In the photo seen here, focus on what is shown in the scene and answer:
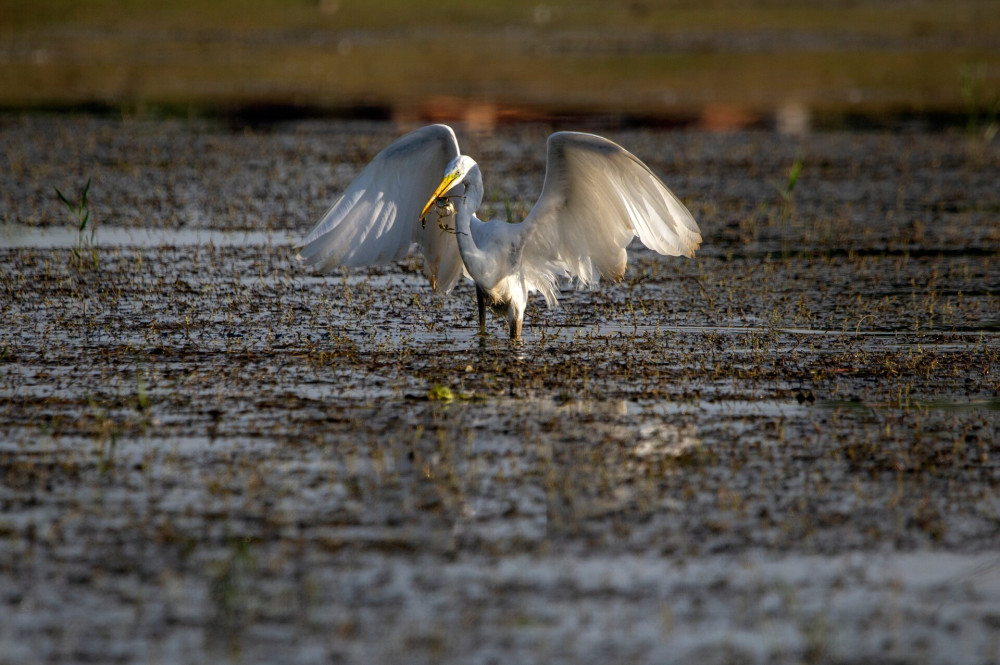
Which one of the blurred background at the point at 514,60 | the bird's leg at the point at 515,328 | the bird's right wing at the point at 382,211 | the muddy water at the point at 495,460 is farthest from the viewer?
the blurred background at the point at 514,60

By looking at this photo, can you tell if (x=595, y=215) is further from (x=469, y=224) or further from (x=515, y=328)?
(x=515, y=328)

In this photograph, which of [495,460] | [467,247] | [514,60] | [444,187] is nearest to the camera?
[495,460]

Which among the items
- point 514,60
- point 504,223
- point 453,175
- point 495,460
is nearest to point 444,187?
point 453,175

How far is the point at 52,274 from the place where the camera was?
1055 cm

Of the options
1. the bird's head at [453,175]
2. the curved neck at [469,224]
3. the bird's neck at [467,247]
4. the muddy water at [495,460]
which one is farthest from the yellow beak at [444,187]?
the muddy water at [495,460]

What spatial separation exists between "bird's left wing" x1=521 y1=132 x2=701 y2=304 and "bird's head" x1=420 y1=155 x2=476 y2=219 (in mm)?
472

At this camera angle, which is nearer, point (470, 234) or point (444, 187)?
point (444, 187)

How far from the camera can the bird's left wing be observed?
797cm

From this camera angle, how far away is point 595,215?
27.5 feet

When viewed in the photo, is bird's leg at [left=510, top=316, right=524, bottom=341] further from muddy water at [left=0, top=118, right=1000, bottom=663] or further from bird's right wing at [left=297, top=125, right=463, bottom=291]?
bird's right wing at [left=297, top=125, right=463, bottom=291]

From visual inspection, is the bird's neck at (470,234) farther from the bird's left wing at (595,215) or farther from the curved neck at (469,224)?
the bird's left wing at (595,215)

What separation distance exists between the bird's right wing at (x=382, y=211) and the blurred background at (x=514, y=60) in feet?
28.4

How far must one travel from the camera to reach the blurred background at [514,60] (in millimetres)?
24250

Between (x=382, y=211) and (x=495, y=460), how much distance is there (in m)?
3.01
